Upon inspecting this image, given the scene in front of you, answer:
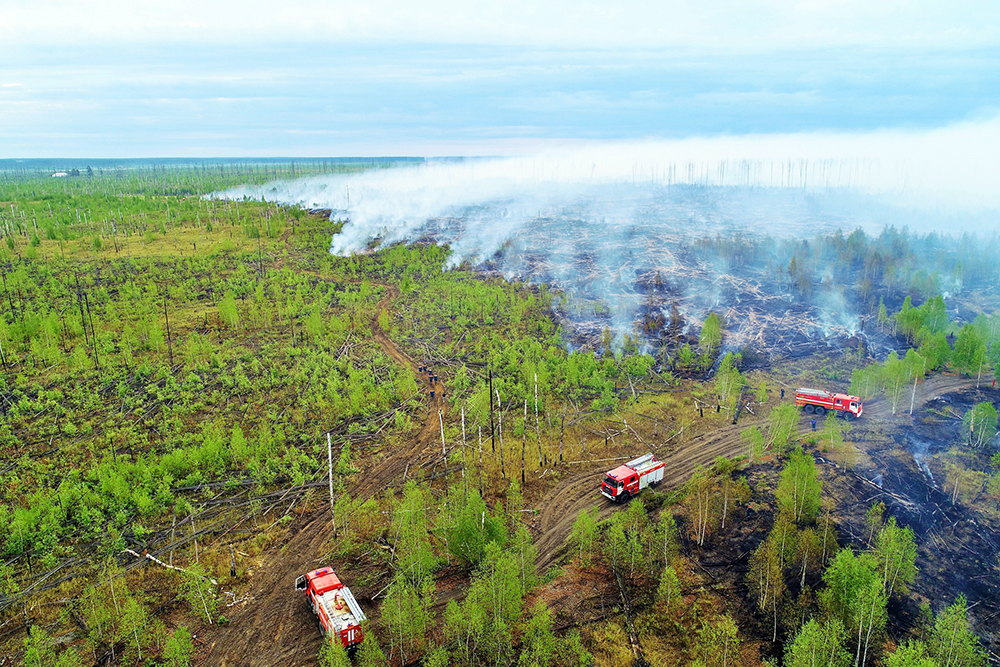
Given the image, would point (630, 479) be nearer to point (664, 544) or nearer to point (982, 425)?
point (664, 544)

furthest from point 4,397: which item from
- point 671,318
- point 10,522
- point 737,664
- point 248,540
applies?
point 671,318

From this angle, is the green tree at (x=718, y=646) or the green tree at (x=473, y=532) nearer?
the green tree at (x=718, y=646)

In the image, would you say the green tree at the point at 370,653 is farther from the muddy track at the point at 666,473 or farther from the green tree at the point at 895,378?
the green tree at the point at 895,378

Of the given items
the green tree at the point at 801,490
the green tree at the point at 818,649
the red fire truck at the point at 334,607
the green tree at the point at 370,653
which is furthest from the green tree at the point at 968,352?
the green tree at the point at 370,653

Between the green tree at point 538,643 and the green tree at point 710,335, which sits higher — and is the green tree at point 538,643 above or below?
below

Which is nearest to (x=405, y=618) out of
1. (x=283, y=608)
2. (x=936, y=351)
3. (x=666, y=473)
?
(x=283, y=608)

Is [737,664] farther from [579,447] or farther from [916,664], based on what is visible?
[579,447]
